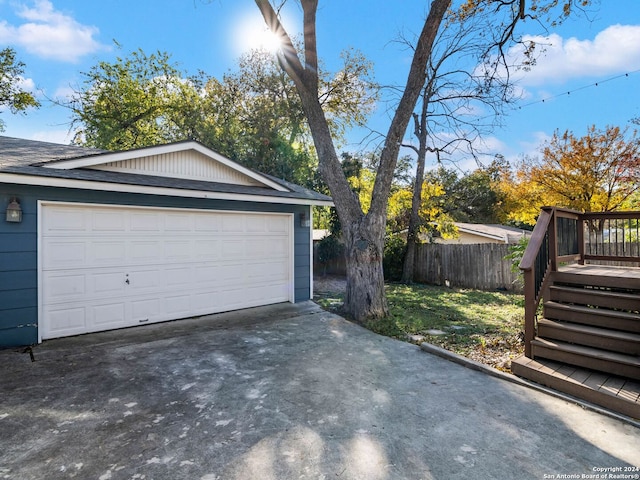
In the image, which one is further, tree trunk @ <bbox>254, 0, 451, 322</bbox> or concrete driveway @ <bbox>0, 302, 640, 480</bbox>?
tree trunk @ <bbox>254, 0, 451, 322</bbox>

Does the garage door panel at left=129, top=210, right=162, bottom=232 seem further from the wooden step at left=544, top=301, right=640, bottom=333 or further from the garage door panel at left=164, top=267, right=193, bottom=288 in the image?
the wooden step at left=544, top=301, right=640, bottom=333

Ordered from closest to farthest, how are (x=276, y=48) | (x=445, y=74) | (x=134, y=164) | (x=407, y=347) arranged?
(x=407, y=347) < (x=134, y=164) < (x=276, y=48) < (x=445, y=74)

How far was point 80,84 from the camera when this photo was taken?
17.1 meters

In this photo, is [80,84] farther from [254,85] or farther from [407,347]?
[407,347]

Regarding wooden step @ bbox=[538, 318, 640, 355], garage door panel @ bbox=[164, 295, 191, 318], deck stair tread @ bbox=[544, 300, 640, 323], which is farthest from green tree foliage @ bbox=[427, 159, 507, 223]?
garage door panel @ bbox=[164, 295, 191, 318]

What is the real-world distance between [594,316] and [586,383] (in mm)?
892

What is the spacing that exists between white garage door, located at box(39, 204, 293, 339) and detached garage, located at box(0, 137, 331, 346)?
0.02 metres

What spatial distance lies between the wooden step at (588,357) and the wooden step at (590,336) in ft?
0.17

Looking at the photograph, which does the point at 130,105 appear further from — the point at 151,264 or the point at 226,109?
the point at 151,264

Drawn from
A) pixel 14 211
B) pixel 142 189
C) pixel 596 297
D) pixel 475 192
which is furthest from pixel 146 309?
pixel 475 192

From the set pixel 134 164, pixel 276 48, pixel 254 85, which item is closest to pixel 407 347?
pixel 134 164

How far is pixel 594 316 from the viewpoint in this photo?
3721mm

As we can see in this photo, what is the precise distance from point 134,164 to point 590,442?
22.7ft

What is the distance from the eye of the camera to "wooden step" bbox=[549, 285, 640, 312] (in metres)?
3.68
